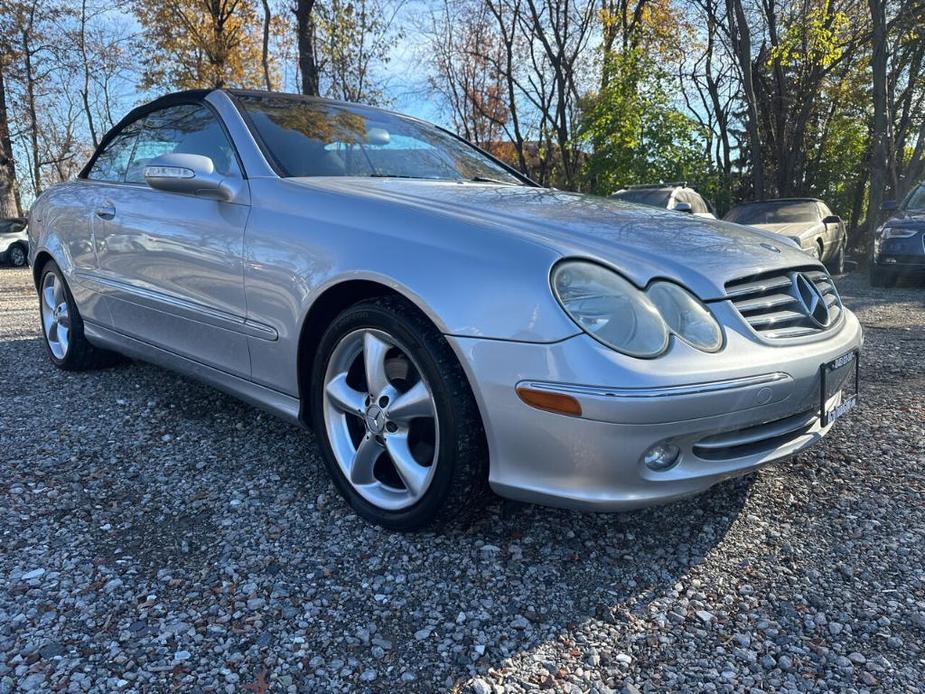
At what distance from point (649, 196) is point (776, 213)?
215 cm

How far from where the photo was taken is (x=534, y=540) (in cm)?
227

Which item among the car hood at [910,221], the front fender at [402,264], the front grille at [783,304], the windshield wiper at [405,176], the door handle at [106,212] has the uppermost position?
the windshield wiper at [405,176]

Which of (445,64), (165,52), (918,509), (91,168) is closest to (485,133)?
(445,64)

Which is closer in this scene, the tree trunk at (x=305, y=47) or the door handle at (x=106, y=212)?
the door handle at (x=106, y=212)

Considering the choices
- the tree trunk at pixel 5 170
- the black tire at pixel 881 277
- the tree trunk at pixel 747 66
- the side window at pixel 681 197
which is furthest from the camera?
the tree trunk at pixel 5 170

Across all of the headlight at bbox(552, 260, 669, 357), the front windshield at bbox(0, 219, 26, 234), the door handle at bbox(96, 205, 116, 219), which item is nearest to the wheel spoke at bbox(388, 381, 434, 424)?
the headlight at bbox(552, 260, 669, 357)

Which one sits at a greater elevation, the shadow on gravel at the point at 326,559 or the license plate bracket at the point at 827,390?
the license plate bracket at the point at 827,390

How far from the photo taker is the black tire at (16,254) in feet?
50.3

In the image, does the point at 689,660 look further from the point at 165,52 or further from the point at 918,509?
the point at 165,52

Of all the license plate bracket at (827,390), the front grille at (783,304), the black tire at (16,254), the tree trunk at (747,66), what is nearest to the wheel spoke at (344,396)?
the front grille at (783,304)

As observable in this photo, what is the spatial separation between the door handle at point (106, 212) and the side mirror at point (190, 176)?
0.80 metres

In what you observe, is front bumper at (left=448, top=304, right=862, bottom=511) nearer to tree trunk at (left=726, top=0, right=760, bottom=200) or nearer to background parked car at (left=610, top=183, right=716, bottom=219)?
background parked car at (left=610, top=183, right=716, bottom=219)

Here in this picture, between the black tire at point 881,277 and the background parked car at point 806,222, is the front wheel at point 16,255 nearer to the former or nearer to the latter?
the background parked car at point 806,222

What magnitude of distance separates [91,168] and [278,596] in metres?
3.35
